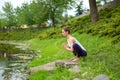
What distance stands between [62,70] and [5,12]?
8960cm

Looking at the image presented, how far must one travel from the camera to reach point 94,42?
20.9 meters

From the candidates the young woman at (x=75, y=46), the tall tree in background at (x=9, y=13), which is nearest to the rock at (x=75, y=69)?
the young woman at (x=75, y=46)

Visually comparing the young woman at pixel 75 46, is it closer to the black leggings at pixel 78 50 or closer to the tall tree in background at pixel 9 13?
the black leggings at pixel 78 50

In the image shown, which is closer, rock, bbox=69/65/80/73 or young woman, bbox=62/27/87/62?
rock, bbox=69/65/80/73

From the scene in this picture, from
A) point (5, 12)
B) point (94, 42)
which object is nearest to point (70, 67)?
point (94, 42)

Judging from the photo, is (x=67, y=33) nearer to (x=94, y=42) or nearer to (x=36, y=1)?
(x=94, y=42)

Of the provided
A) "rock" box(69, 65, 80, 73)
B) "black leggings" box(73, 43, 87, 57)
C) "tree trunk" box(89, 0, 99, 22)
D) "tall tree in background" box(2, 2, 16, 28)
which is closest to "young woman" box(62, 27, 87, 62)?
"black leggings" box(73, 43, 87, 57)

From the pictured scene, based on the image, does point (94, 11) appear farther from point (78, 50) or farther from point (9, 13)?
point (9, 13)

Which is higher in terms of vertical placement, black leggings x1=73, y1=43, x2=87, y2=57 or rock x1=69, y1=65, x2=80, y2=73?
black leggings x1=73, y1=43, x2=87, y2=57

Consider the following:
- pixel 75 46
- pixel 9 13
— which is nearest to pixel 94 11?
pixel 75 46

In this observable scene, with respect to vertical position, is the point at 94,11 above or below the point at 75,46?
above

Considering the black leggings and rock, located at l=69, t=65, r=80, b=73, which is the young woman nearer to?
the black leggings

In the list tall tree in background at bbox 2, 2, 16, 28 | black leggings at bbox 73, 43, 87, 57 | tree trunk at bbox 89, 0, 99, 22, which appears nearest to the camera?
black leggings at bbox 73, 43, 87, 57

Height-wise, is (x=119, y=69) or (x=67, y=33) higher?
(x=67, y=33)
